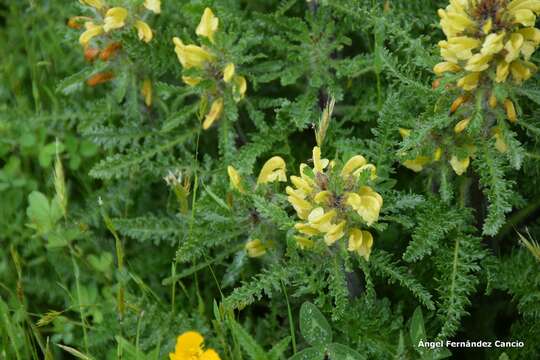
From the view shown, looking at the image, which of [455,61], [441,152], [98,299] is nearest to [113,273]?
[98,299]

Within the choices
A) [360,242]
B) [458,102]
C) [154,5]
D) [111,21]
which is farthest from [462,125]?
[111,21]

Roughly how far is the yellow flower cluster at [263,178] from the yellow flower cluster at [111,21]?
2.21 ft

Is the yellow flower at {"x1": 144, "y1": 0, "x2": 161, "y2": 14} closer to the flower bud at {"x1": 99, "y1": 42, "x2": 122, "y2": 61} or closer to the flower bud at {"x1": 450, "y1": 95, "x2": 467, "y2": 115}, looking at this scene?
the flower bud at {"x1": 99, "y1": 42, "x2": 122, "y2": 61}

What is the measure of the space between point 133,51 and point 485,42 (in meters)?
1.24

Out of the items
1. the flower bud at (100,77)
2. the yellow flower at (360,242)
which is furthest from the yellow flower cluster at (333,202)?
the flower bud at (100,77)

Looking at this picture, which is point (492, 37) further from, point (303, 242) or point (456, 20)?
point (303, 242)

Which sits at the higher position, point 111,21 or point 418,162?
point 111,21

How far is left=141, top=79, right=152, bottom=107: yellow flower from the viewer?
8.98 ft

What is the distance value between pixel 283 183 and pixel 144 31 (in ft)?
2.35

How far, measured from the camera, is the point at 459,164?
211 centimetres

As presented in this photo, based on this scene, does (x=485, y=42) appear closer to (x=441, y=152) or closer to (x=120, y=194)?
(x=441, y=152)

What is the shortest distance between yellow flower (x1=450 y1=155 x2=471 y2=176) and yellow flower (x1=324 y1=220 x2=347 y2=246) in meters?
0.41

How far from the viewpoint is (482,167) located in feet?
6.72

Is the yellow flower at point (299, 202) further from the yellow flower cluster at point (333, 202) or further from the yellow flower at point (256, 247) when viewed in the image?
the yellow flower at point (256, 247)
